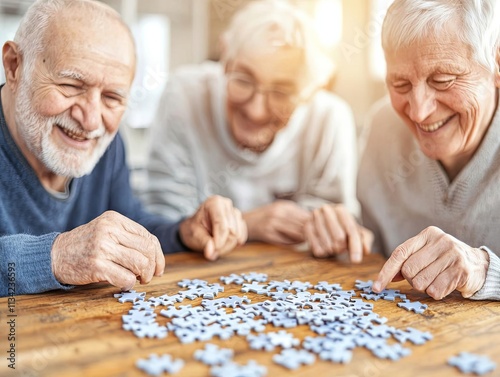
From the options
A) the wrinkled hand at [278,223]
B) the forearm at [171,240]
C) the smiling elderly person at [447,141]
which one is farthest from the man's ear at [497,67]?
the forearm at [171,240]

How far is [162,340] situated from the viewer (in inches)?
44.4

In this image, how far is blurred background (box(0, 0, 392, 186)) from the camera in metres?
4.71

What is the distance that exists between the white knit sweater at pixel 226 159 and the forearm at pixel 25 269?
3.87 feet

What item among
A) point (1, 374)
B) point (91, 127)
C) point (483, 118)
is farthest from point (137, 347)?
point (483, 118)

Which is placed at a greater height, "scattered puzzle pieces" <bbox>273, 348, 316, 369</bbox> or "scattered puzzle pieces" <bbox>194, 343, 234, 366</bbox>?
"scattered puzzle pieces" <bbox>194, 343, 234, 366</bbox>

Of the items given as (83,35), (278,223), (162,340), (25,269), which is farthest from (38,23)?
(278,223)

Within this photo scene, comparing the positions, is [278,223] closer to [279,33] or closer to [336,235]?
[336,235]

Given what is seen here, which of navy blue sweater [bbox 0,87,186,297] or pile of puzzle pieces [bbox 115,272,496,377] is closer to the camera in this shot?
pile of puzzle pieces [bbox 115,272,496,377]

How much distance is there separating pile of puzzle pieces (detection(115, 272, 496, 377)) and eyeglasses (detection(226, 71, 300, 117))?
1.16 metres

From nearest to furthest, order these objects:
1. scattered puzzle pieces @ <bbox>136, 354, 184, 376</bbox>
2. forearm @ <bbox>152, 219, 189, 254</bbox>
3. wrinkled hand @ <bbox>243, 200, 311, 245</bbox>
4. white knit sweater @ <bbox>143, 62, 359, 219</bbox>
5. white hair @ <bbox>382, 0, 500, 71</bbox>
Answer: scattered puzzle pieces @ <bbox>136, 354, 184, 376</bbox> → white hair @ <bbox>382, 0, 500, 71</bbox> → forearm @ <bbox>152, 219, 189, 254</bbox> → wrinkled hand @ <bbox>243, 200, 311, 245</bbox> → white knit sweater @ <bbox>143, 62, 359, 219</bbox>

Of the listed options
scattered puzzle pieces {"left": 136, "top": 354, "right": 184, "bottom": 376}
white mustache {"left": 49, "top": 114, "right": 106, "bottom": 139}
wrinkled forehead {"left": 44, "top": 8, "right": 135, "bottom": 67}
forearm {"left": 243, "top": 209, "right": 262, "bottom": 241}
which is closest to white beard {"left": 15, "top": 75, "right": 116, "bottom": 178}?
white mustache {"left": 49, "top": 114, "right": 106, "bottom": 139}

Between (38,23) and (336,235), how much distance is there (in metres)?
1.21

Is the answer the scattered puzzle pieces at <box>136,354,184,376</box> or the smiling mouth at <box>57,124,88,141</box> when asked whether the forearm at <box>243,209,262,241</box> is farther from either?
the scattered puzzle pieces at <box>136,354,184,376</box>

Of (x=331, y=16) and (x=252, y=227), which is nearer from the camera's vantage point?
(x=252, y=227)
